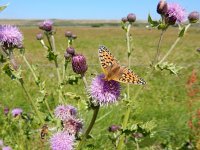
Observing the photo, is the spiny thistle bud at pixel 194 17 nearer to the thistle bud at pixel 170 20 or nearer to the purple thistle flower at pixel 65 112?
the thistle bud at pixel 170 20

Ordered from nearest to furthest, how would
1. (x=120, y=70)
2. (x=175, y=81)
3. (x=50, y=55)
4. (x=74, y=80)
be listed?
(x=120, y=70) → (x=74, y=80) → (x=50, y=55) → (x=175, y=81)

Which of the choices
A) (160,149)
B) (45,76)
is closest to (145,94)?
(45,76)

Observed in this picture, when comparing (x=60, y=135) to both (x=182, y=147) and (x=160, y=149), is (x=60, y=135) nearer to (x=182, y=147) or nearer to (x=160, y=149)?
(x=182, y=147)

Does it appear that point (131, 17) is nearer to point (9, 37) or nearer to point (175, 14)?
point (175, 14)

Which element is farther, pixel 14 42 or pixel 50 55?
pixel 50 55

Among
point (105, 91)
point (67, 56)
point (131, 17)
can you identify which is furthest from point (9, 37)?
point (131, 17)

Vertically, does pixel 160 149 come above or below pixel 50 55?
below

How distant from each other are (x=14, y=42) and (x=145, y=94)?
→ 974cm

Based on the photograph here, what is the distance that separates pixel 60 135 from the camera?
9.73 feet

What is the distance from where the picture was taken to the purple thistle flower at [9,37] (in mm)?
3265

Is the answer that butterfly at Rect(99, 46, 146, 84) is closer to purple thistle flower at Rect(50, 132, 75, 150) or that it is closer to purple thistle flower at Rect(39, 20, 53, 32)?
purple thistle flower at Rect(50, 132, 75, 150)

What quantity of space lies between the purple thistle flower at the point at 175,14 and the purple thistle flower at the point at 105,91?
0.96 metres

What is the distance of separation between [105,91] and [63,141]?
541 mm

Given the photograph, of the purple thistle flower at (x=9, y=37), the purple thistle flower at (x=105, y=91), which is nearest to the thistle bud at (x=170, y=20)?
the purple thistle flower at (x=105, y=91)
